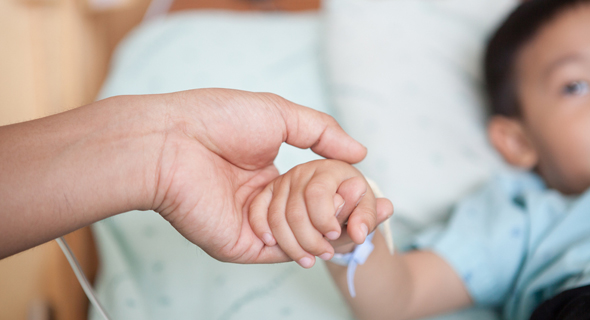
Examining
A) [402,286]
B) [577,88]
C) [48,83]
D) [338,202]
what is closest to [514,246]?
[402,286]

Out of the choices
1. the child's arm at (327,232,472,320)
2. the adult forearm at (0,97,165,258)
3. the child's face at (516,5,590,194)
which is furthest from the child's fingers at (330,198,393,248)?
the child's face at (516,5,590,194)

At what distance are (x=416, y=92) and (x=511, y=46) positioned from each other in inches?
9.5

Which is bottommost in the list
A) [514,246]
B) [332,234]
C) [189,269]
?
[514,246]

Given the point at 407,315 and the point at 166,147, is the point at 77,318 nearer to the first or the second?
the point at 166,147

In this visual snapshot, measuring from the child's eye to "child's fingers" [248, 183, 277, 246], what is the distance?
674 mm

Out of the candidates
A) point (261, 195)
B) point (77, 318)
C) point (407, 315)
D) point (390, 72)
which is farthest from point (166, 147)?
point (390, 72)

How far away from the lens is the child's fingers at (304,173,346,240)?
385 mm

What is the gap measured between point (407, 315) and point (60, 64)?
2.55 ft

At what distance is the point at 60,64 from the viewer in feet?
2.56

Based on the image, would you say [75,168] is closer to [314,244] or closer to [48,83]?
[314,244]

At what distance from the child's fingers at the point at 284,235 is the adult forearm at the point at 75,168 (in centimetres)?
13

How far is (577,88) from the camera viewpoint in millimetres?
775

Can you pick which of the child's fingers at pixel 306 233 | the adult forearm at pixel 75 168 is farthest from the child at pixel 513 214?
the adult forearm at pixel 75 168

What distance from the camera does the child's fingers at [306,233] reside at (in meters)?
0.39
